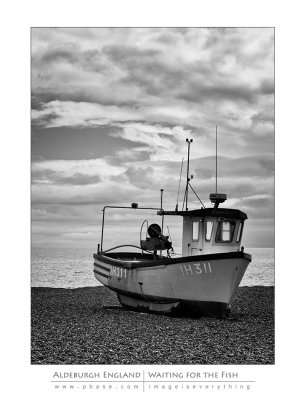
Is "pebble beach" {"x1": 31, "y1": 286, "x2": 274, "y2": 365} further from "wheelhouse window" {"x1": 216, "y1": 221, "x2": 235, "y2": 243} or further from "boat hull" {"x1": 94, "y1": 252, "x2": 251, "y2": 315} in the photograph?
"wheelhouse window" {"x1": 216, "y1": 221, "x2": 235, "y2": 243}

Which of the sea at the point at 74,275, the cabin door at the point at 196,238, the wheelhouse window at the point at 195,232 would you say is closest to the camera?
the cabin door at the point at 196,238

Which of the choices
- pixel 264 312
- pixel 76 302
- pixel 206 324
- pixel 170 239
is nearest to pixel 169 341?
pixel 206 324

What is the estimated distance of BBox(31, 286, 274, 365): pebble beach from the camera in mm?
13523

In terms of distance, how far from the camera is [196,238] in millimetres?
20125

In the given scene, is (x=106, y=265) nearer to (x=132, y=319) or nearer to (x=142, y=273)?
(x=142, y=273)

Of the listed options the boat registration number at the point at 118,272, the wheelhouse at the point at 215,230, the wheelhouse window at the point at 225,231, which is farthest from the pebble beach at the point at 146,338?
the wheelhouse window at the point at 225,231

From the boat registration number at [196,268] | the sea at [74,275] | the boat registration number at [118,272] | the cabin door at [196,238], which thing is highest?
the cabin door at [196,238]

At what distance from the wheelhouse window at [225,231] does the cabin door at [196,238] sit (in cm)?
74

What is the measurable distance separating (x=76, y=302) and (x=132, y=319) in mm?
7903

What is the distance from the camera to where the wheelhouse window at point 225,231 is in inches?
773

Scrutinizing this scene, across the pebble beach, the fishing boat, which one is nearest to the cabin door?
the fishing boat

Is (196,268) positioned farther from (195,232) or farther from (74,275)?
(74,275)

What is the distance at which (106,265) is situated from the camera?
81.6ft

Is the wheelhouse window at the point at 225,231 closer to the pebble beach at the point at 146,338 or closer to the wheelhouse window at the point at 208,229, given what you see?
the wheelhouse window at the point at 208,229
